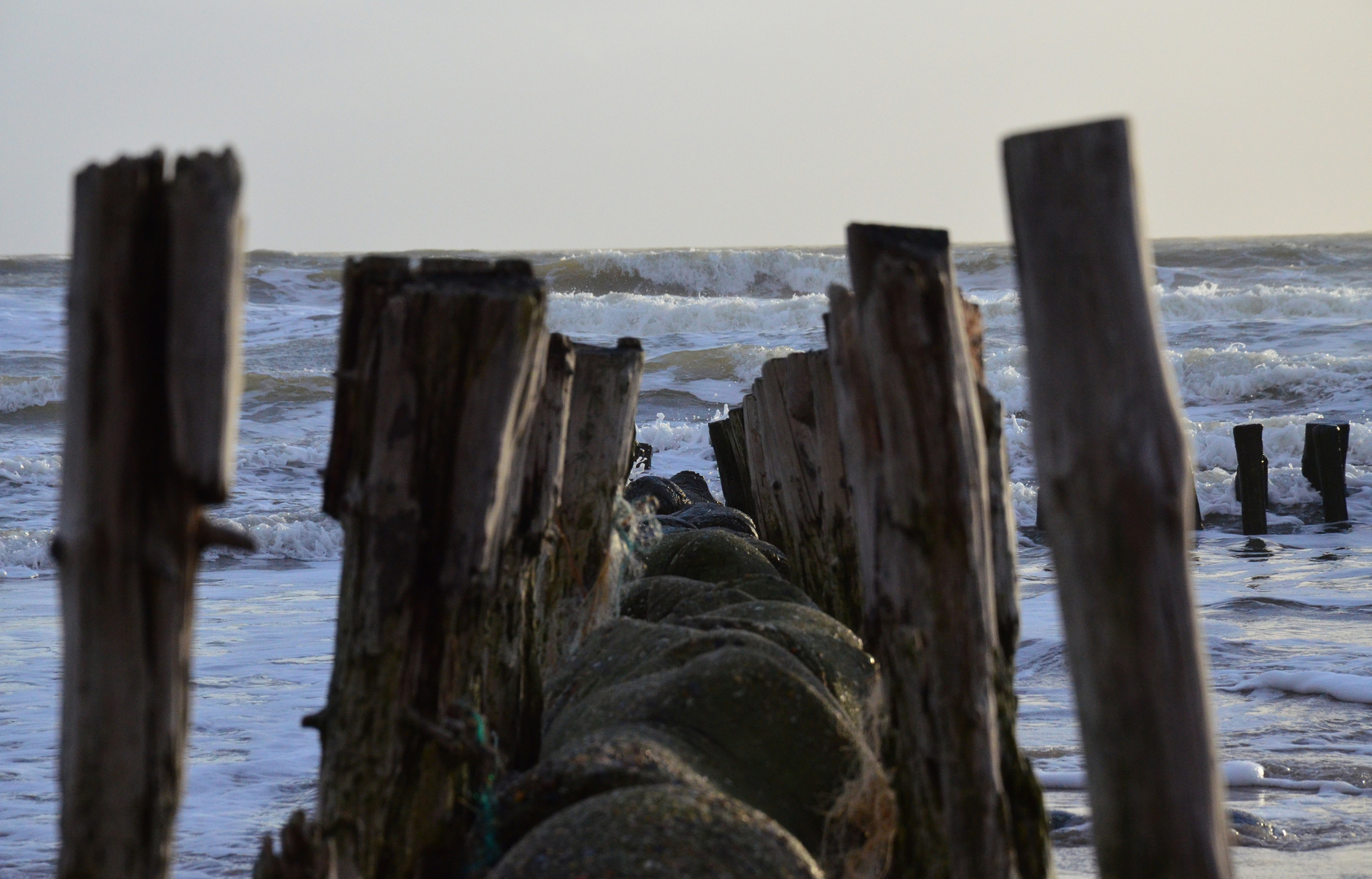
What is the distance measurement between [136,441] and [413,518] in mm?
636

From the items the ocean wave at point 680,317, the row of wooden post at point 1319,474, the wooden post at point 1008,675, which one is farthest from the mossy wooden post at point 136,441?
the ocean wave at point 680,317

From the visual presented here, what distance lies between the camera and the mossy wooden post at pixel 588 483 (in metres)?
4.51

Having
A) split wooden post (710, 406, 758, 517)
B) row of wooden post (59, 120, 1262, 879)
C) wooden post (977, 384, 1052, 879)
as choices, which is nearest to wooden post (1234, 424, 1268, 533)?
split wooden post (710, 406, 758, 517)

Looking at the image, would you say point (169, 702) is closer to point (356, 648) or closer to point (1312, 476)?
point (356, 648)

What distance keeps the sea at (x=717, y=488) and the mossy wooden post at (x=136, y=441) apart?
1391 mm

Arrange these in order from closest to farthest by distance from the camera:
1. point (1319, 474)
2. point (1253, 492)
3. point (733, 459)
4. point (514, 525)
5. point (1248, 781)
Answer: point (514, 525)
point (1248, 781)
point (733, 459)
point (1253, 492)
point (1319, 474)

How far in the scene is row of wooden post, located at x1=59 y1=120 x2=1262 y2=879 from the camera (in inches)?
70.7

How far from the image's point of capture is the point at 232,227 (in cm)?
179

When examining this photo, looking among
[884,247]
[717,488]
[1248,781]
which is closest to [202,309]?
[884,247]

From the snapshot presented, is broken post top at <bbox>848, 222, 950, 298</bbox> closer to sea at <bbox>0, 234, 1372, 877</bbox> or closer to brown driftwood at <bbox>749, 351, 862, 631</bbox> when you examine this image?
sea at <bbox>0, 234, 1372, 877</bbox>

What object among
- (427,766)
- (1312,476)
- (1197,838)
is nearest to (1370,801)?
(1197,838)

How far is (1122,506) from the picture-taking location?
1.82m

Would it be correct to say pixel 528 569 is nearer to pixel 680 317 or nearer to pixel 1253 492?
pixel 1253 492

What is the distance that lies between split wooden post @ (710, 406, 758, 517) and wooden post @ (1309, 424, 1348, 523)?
20.8 ft
